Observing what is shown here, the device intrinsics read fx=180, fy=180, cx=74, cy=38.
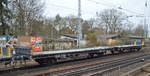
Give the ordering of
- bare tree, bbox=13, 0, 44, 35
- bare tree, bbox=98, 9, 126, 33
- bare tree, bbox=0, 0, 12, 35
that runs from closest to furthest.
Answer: bare tree, bbox=0, 0, 12, 35
bare tree, bbox=13, 0, 44, 35
bare tree, bbox=98, 9, 126, 33

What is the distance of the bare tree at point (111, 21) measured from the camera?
6631cm

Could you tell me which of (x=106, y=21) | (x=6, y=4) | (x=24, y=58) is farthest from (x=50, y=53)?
(x=106, y=21)

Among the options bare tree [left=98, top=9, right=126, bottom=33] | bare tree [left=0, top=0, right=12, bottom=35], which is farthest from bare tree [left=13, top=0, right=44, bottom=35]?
bare tree [left=98, top=9, right=126, bottom=33]

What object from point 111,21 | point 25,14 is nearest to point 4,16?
point 25,14

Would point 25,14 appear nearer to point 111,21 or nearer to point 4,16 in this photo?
point 4,16

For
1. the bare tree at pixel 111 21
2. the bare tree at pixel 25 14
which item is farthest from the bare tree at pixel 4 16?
the bare tree at pixel 111 21

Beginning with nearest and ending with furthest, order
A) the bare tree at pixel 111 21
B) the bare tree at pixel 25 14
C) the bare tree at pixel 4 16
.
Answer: the bare tree at pixel 4 16, the bare tree at pixel 25 14, the bare tree at pixel 111 21

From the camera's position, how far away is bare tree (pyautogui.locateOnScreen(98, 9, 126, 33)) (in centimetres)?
6631

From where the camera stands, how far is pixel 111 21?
66688 mm

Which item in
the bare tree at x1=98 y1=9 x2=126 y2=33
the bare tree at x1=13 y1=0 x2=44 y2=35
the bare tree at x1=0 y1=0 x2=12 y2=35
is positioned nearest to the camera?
the bare tree at x1=0 y1=0 x2=12 y2=35

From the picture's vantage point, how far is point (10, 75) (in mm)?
11766

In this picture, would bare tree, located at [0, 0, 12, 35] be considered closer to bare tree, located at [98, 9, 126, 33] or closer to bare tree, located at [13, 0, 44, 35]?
bare tree, located at [13, 0, 44, 35]

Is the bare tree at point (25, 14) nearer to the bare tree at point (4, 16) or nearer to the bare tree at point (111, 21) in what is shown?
the bare tree at point (4, 16)

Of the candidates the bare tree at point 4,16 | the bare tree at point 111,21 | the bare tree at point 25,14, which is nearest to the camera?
the bare tree at point 4,16
